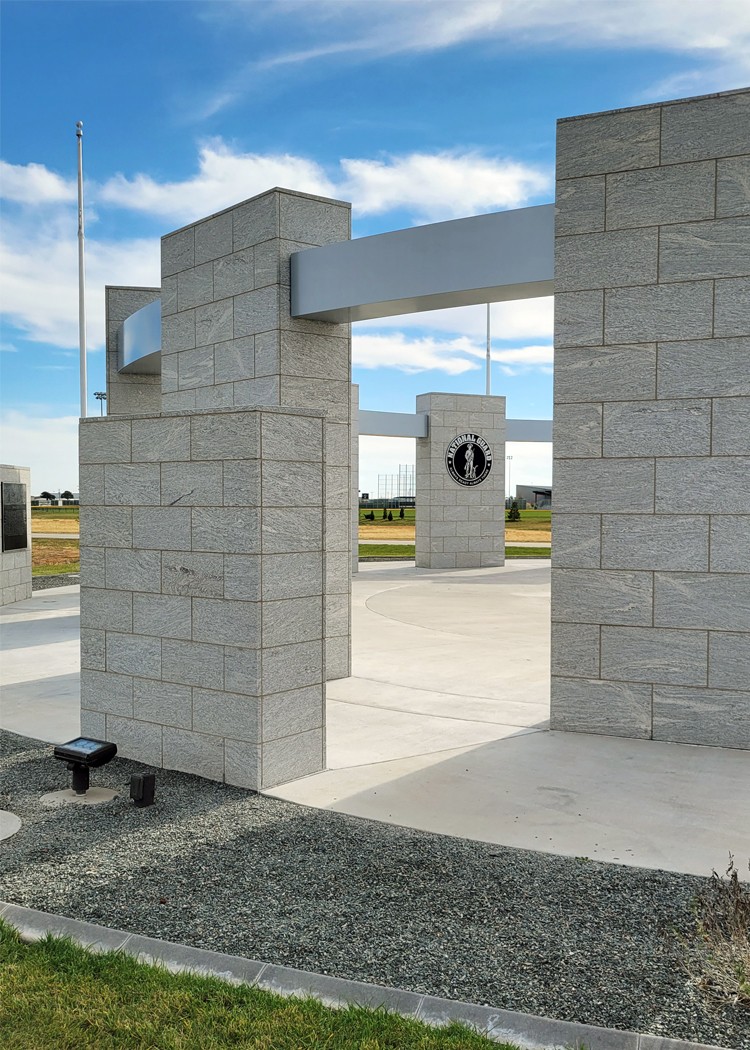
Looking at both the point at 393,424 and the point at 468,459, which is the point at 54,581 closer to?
the point at 393,424

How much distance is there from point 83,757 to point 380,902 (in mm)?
2888

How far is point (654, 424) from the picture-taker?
827 cm

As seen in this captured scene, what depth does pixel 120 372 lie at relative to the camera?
17266mm

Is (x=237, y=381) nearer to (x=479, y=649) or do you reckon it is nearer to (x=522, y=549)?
(x=479, y=649)

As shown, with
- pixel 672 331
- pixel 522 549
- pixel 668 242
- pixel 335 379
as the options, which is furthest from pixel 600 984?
pixel 522 549

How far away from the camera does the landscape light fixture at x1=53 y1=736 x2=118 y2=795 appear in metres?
6.76

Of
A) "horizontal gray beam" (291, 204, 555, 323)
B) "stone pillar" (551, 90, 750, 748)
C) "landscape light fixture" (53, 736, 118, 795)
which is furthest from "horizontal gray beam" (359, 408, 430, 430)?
"landscape light fixture" (53, 736, 118, 795)

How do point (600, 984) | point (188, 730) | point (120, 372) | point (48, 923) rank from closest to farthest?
1. point (600, 984)
2. point (48, 923)
3. point (188, 730)
4. point (120, 372)

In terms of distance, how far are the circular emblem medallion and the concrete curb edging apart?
80.1 feet

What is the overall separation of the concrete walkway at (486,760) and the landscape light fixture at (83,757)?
1336mm

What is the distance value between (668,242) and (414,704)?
5300 mm

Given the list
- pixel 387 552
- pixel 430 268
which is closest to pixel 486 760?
pixel 430 268

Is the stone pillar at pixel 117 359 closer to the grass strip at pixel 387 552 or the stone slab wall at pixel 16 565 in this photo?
the stone slab wall at pixel 16 565

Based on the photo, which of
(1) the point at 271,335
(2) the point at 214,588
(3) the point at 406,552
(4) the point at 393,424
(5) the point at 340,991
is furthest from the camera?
(3) the point at 406,552
